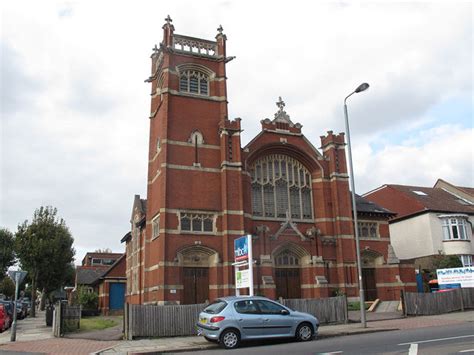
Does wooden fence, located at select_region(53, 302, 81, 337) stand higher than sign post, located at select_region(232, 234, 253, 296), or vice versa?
sign post, located at select_region(232, 234, 253, 296)

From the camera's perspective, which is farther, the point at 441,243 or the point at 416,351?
the point at 441,243

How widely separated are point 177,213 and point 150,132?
921 centimetres

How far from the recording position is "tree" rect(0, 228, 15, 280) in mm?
57125

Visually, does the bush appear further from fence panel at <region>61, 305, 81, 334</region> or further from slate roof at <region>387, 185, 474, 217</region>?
slate roof at <region>387, 185, 474, 217</region>

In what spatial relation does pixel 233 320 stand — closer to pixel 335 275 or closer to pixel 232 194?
pixel 232 194

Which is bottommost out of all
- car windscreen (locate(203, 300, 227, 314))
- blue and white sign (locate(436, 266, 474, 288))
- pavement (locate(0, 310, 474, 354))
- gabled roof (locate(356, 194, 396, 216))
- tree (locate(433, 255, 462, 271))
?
pavement (locate(0, 310, 474, 354))

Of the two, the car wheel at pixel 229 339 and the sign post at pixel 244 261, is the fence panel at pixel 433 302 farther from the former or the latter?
the car wheel at pixel 229 339

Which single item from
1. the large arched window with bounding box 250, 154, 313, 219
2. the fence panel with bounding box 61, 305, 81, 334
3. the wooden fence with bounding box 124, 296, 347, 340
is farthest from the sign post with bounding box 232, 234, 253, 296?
the large arched window with bounding box 250, 154, 313, 219

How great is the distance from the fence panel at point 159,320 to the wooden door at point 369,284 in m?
18.5

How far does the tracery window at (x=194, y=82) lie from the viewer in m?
34.8

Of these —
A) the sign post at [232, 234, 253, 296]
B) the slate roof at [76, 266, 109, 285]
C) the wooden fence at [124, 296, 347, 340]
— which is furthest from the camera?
the slate roof at [76, 266, 109, 285]

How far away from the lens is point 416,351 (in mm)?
12273

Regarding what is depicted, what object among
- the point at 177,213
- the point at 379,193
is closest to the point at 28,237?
the point at 177,213

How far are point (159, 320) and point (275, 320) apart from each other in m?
5.95
